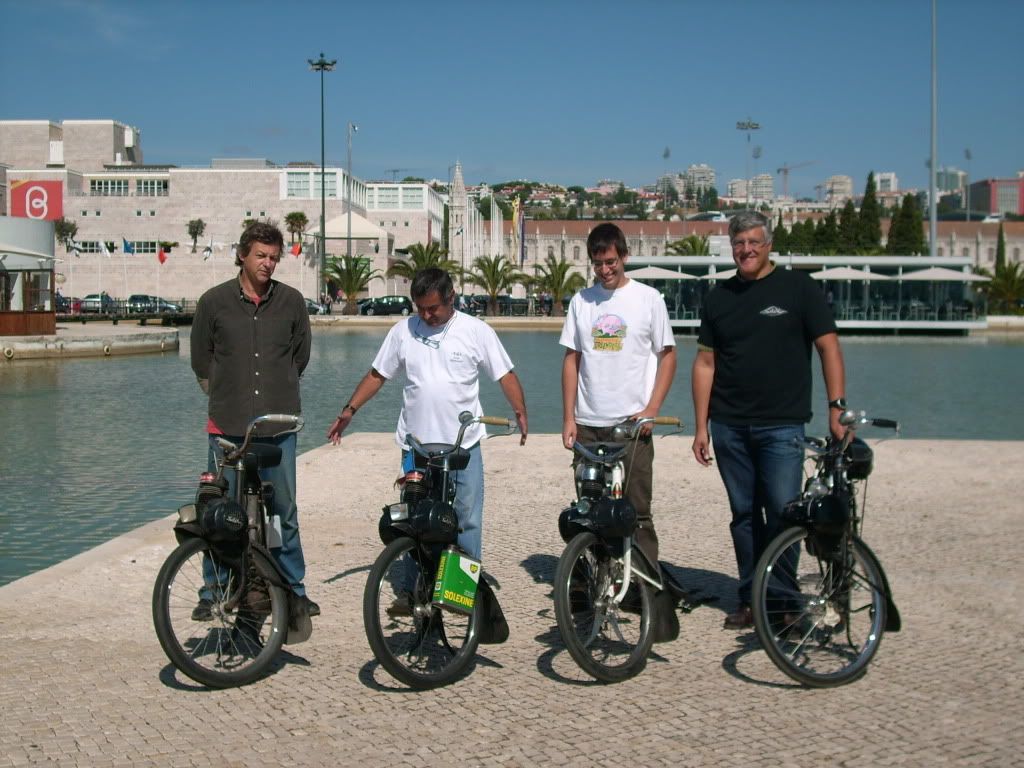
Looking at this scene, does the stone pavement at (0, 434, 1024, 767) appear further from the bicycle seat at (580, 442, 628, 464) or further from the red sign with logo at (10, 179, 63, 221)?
the red sign with logo at (10, 179, 63, 221)

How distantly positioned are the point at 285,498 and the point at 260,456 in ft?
1.26

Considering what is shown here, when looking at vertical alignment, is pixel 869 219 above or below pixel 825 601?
above

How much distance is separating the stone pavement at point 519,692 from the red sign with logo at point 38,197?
50.5 metres

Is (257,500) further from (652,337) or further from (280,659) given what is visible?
(652,337)

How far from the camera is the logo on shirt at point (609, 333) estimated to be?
5625 millimetres

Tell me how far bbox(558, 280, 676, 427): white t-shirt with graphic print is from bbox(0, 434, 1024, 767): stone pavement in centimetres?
112

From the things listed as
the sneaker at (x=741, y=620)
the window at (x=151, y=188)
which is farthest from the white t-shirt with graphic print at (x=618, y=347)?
the window at (x=151, y=188)

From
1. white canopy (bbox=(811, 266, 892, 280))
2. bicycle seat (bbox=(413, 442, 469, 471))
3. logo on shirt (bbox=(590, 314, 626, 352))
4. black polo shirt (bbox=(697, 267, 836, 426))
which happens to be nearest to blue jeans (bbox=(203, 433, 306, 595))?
bicycle seat (bbox=(413, 442, 469, 471))

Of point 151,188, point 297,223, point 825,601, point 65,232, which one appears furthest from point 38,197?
point 825,601

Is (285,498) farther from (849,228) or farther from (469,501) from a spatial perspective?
(849,228)

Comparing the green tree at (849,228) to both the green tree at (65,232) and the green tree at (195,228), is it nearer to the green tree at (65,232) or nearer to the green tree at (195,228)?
the green tree at (195,228)

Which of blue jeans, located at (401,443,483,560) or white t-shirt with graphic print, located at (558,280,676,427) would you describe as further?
white t-shirt with graphic print, located at (558,280,676,427)

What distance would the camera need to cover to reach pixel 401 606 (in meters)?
4.64

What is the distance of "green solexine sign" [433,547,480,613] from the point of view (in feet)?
15.3
